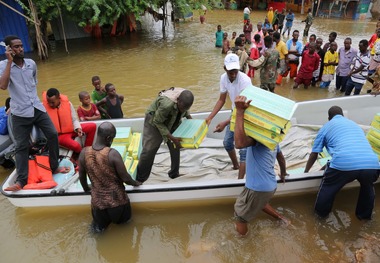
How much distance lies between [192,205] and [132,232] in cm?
90

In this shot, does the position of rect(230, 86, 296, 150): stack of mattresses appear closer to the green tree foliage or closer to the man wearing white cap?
the man wearing white cap

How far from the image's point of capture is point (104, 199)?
3.41 m

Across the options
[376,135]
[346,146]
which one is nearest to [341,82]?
[376,135]

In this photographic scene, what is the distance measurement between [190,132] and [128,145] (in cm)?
149

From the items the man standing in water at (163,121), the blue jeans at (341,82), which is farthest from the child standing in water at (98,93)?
the blue jeans at (341,82)

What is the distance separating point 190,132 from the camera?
12.8ft

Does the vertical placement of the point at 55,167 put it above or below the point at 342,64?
below

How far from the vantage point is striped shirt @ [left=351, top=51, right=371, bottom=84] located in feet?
22.3

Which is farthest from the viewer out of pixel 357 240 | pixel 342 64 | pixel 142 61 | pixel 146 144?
pixel 142 61

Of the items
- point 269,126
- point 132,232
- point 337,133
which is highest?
point 269,126

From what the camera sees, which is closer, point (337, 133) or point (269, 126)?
point (269, 126)

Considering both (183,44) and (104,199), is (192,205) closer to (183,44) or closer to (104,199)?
(104,199)

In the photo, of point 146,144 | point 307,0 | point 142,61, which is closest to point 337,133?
point 146,144

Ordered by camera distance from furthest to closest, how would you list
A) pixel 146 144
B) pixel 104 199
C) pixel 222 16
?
pixel 222 16 → pixel 146 144 → pixel 104 199
